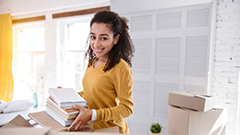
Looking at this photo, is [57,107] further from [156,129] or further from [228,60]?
[228,60]

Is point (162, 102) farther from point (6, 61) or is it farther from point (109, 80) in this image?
point (6, 61)

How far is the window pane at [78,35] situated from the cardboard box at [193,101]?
213 cm

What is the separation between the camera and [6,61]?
1379mm

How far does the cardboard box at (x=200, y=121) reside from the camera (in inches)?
61.8

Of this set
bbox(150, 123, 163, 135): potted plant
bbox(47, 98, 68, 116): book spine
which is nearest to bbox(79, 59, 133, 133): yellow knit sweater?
bbox(47, 98, 68, 116): book spine

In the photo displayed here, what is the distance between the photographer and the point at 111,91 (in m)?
0.85

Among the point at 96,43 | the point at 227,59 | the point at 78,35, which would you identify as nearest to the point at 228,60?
the point at 227,59

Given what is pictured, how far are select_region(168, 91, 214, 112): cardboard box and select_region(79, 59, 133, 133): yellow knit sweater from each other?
0.97 meters

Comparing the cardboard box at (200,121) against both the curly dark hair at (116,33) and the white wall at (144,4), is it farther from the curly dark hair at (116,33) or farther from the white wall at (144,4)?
the white wall at (144,4)

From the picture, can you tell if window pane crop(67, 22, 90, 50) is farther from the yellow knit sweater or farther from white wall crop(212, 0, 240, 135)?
the yellow knit sweater

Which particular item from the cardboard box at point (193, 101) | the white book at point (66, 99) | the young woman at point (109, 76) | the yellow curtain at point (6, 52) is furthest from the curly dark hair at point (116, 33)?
the cardboard box at point (193, 101)

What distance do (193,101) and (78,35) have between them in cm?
260

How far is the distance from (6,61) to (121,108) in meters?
1.18

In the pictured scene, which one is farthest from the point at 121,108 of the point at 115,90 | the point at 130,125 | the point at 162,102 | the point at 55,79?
the point at 55,79
